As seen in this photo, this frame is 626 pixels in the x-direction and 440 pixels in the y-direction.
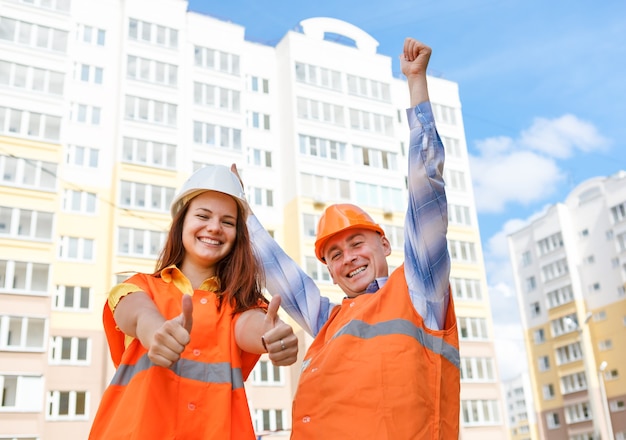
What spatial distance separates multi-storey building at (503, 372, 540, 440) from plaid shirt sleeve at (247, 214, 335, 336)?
376 ft

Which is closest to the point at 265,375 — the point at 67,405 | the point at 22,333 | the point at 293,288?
the point at 67,405

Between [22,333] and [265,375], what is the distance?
1094 cm

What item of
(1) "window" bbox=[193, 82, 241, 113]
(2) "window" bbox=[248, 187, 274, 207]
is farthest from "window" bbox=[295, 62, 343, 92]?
(2) "window" bbox=[248, 187, 274, 207]

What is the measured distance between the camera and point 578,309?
2114 inches

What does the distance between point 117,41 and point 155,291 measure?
34.2 metres

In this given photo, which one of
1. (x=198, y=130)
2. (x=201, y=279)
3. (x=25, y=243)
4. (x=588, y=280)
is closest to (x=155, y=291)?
(x=201, y=279)

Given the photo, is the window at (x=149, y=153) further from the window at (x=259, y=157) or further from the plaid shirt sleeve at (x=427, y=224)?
the plaid shirt sleeve at (x=427, y=224)

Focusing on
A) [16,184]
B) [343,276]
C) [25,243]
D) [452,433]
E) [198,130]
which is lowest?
[452,433]

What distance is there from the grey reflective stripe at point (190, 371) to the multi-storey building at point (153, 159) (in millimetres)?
26463

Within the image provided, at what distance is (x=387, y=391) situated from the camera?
10.5 feet

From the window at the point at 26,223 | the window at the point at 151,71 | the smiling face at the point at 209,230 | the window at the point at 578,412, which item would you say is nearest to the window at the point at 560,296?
the window at the point at 578,412

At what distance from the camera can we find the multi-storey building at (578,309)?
5078 cm

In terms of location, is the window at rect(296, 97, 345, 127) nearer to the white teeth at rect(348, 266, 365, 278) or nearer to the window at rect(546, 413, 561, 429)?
the window at rect(546, 413, 561, 429)

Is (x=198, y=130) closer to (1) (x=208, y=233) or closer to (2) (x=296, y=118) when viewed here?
(2) (x=296, y=118)
